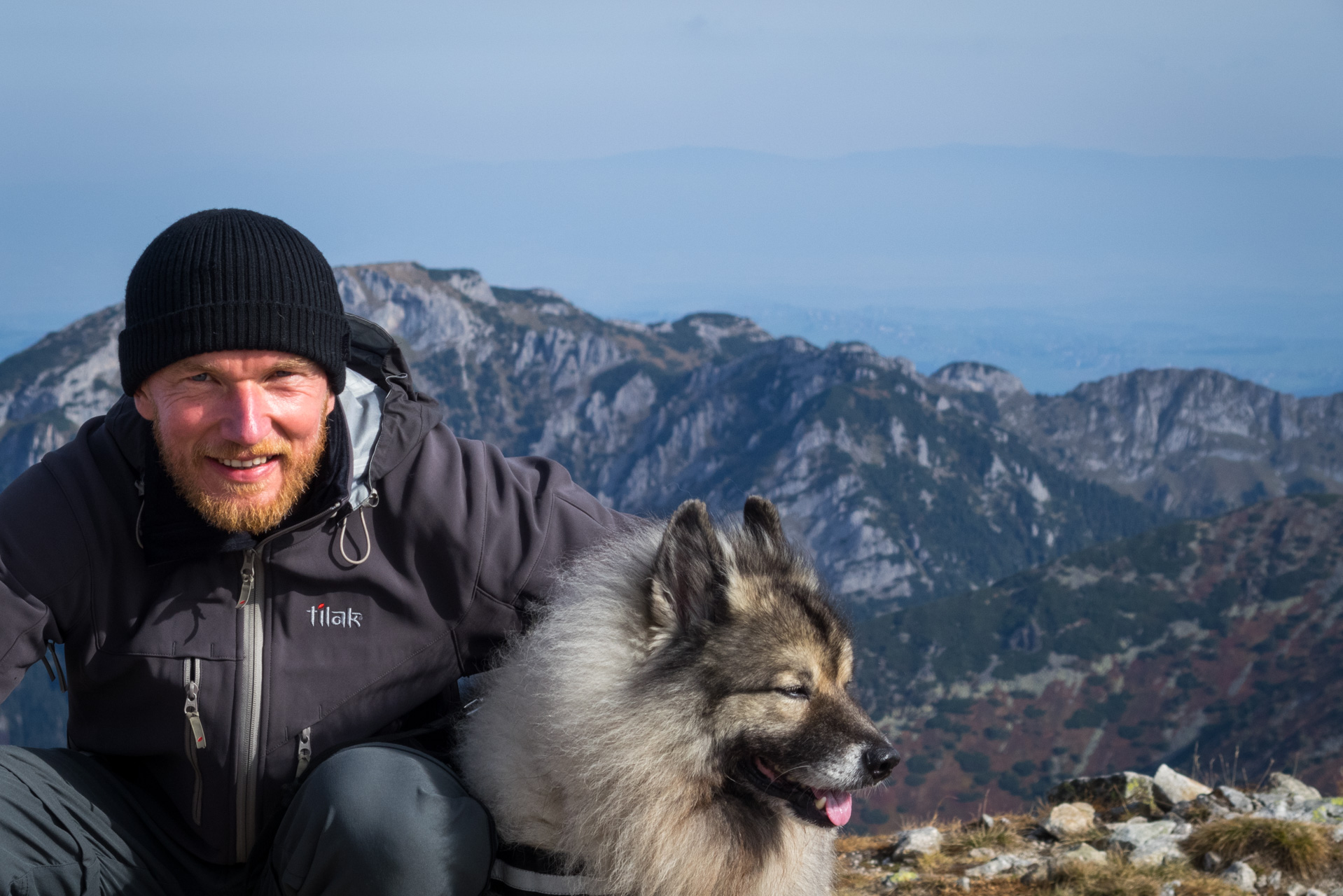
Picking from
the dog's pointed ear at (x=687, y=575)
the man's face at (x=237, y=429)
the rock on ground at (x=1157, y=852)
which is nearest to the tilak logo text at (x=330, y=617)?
the man's face at (x=237, y=429)

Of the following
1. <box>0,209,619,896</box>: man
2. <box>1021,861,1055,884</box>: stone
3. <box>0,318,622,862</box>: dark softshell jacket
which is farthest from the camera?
<box>1021,861,1055,884</box>: stone

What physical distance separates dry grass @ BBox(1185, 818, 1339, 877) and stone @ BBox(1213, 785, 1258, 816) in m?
0.75

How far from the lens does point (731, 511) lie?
4.70 m

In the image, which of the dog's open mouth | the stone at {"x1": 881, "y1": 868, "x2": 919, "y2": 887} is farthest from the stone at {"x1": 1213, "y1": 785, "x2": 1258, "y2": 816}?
the dog's open mouth

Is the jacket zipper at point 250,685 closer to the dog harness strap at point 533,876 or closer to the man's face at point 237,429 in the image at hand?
the man's face at point 237,429

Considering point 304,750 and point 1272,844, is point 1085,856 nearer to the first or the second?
point 1272,844

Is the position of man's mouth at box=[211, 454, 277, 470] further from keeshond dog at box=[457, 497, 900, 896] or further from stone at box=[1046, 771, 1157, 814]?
stone at box=[1046, 771, 1157, 814]

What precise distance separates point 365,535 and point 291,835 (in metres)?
1.25

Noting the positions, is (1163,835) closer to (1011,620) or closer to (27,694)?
(1011,620)

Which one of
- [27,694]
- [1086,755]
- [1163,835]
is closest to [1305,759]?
[1086,755]

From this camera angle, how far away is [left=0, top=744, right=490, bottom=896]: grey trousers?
376 centimetres

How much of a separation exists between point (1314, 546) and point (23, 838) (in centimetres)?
20063

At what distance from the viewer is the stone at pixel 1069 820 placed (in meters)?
7.35

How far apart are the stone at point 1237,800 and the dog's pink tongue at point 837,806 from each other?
4545 millimetres
